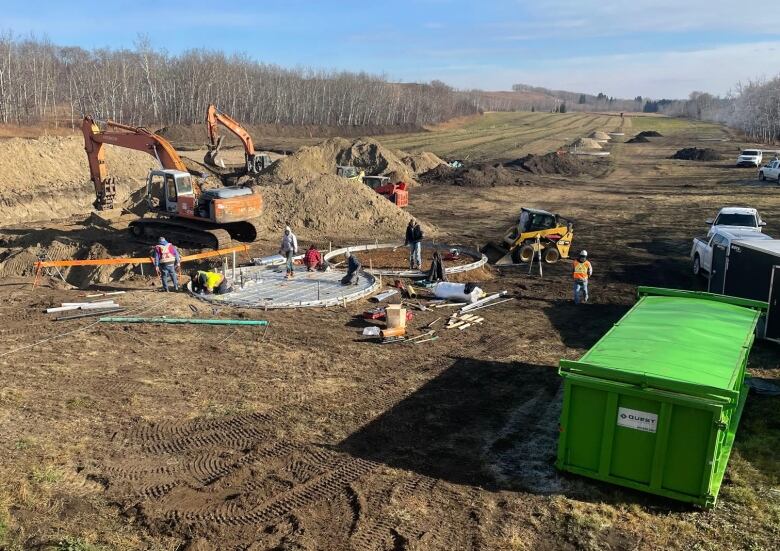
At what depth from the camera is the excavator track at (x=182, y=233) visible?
73.8 ft

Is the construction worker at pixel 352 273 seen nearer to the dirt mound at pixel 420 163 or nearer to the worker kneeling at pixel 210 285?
the worker kneeling at pixel 210 285

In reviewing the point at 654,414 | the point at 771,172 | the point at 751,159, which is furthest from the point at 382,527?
the point at 751,159

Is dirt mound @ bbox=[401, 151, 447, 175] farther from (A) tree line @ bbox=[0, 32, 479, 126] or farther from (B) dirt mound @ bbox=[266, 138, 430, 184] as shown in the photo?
(A) tree line @ bbox=[0, 32, 479, 126]

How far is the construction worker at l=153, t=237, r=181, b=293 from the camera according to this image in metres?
16.7

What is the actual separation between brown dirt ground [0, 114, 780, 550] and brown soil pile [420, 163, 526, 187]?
27.5 meters

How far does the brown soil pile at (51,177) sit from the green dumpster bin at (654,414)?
30.4 m

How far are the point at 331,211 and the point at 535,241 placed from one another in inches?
389

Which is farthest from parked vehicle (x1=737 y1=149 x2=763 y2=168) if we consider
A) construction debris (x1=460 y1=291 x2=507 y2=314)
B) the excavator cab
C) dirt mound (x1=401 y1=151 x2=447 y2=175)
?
the excavator cab

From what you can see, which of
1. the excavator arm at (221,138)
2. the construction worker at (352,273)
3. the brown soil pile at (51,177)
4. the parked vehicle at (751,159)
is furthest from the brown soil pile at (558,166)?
the construction worker at (352,273)

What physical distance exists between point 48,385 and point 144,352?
6.78 ft

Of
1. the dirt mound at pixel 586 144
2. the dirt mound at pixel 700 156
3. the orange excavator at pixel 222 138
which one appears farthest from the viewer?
the dirt mound at pixel 586 144

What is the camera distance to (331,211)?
2836 centimetres

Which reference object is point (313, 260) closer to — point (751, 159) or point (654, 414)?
point (654, 414)

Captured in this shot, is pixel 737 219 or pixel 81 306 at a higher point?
pixel 737 219
